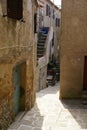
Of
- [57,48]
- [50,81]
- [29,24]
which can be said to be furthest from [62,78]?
[57,48]

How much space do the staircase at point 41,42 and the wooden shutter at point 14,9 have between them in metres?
13.7

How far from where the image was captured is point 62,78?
45.1ft

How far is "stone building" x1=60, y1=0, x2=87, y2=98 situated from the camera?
13195mm

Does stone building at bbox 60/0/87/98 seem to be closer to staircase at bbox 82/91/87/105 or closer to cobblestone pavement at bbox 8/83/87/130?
staircase at bbox 82/91/87/105

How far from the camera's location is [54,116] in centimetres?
1105

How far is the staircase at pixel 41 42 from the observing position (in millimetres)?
23375

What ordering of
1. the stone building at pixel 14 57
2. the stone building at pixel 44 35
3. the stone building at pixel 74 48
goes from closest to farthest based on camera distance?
the stone building at pixel 14 57 < the stone building at pixel 74 48 < the stone building at pixel 44 35

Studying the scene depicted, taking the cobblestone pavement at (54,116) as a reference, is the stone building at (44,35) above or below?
above

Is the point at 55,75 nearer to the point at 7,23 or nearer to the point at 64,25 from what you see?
the point at 64,25

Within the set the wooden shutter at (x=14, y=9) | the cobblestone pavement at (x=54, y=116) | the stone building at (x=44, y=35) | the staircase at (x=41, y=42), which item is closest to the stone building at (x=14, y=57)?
the wooden shutter at (x=14, y=9)

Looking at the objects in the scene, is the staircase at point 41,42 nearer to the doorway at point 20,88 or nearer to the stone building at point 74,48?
the stone building at point 74,48

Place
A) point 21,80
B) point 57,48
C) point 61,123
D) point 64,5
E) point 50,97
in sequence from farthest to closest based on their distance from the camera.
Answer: point 57,48 → point 50,97 → point 64,5 → point 21,80 → point 61,123

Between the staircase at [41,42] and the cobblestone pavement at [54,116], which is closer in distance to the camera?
the cobblestone pavement at [54,116]

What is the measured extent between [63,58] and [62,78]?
1139 mm
